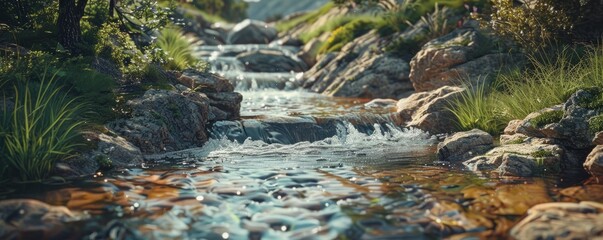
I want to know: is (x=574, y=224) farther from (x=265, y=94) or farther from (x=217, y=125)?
(x=265, y=94)

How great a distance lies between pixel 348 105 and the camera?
18438mm

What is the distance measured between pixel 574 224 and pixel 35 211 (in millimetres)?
6179

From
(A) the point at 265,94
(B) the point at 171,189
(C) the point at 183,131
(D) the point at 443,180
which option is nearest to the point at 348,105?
(A) the point at 265,94

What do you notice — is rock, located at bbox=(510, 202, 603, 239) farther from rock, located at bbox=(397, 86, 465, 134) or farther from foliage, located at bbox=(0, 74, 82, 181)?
rock, located at bbox=(397, 86, 465, 134)

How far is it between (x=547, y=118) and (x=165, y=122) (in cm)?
769

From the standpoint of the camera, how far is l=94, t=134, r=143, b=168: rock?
9859 mm

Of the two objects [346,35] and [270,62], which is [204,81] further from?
[270,62]

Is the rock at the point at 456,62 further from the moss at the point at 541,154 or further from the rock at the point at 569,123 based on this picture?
the moss at the point at 541,154

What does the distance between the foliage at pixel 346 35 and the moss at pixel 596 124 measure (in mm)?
17026

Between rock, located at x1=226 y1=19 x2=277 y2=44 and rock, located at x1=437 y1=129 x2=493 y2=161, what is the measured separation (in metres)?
30.5

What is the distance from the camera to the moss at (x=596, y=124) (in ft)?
32.8

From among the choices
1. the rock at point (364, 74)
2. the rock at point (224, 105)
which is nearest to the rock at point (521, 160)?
the rock at point (224, 105)

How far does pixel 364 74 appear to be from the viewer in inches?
852

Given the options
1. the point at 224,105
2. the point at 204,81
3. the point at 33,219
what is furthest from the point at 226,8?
the point at 33,219
